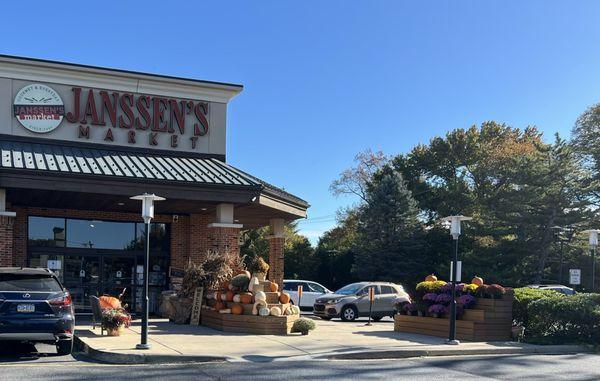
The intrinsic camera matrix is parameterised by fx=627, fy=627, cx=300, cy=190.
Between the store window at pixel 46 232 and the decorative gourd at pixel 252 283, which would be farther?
the store window at pixel 46 232

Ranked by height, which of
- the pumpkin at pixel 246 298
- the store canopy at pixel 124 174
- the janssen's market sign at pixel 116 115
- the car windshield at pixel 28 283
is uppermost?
the janssen's market sign at pixel 116 115

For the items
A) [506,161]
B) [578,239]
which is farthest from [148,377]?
[506,161]

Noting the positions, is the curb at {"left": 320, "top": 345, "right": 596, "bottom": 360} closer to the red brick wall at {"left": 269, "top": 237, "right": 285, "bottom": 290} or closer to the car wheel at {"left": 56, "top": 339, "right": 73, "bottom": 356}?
the car wheel at {"left": 56, "top": 339, "right": 73, "bottom": 356}

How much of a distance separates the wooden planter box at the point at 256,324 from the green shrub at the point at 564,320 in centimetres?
630

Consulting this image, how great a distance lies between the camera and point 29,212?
20391 mm

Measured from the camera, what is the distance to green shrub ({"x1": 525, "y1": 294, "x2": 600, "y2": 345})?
16000 millimetres

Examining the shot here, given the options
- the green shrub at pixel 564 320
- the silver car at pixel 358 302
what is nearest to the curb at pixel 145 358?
the green shrub at pixel 564 320

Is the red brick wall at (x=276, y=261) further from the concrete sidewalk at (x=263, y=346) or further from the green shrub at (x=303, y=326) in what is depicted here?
the green shrub at (x=303, y=326)

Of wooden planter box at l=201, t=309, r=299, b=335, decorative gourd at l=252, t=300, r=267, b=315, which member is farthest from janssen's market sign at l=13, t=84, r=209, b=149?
decorative gourd at l=252, t=300, r=267, b=315

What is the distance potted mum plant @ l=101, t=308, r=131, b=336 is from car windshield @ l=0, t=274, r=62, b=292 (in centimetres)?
243

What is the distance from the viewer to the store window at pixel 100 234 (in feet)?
68.5

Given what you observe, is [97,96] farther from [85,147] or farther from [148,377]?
[148,377]

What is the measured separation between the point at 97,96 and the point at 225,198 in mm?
5543

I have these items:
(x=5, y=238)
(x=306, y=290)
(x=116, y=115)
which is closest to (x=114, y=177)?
(x=5, y=238)
